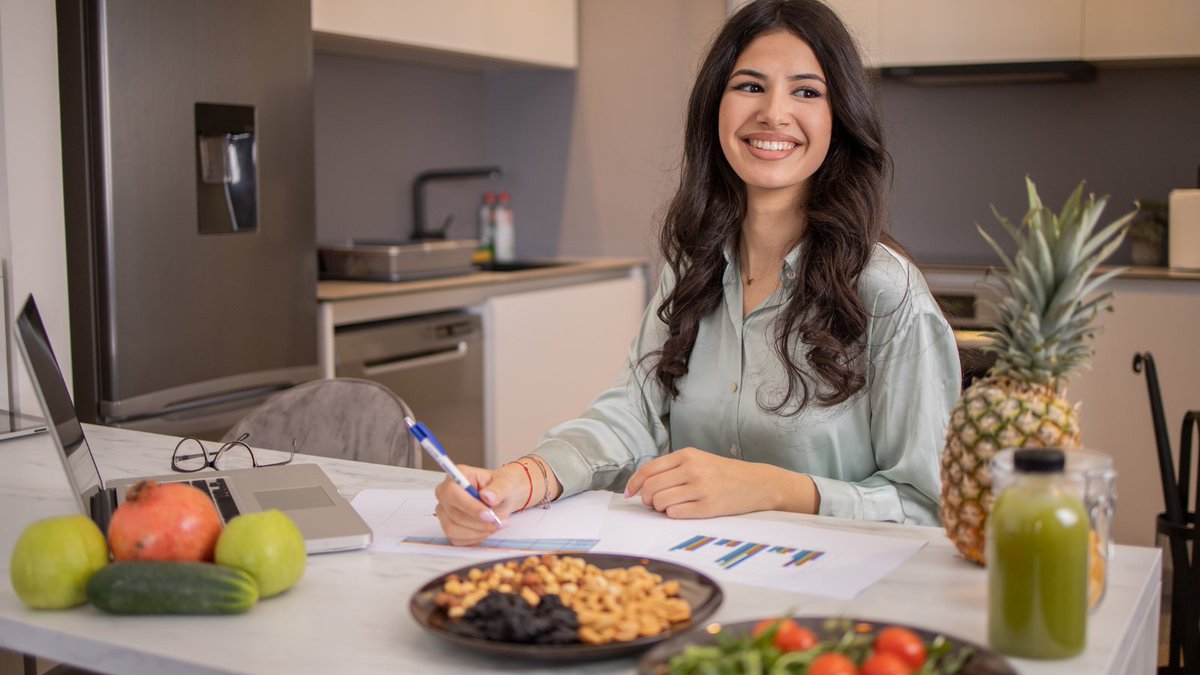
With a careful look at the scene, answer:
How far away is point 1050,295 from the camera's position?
1147mm

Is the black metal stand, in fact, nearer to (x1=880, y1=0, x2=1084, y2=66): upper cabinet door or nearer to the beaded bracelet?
the beaded bracelet

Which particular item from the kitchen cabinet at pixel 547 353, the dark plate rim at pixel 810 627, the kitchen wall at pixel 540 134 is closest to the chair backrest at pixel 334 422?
the dark plate rim at pixel 810 627

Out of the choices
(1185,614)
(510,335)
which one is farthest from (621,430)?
(510,335)

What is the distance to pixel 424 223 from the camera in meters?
4.57

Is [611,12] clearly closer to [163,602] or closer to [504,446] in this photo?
[504,446]

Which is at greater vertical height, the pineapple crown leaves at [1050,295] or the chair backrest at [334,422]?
the pineapple crown leaves at [1050,295]

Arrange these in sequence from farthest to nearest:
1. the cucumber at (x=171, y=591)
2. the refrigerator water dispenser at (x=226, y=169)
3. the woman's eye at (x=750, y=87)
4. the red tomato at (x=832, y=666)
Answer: the refrigerator water dispenser at (x=226, y=169) → the woman's eye at (x=750, y=87) → the cucumber at (x=171, y=591) → the red tomato at (x=832, y=666)

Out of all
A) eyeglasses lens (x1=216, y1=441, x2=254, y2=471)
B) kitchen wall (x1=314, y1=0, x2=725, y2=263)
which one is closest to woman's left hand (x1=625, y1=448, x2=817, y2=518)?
eyeglasses lens (x1=216, y1=441, x2=254, y2=471)

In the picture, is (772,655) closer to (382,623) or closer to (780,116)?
(382,623)

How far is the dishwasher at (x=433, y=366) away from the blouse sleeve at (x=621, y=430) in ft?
4.93

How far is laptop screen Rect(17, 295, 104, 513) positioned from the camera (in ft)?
4.08

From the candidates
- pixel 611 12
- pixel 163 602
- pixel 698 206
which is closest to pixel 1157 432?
pixel 698 206

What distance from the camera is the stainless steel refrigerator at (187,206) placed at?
261 centimetres

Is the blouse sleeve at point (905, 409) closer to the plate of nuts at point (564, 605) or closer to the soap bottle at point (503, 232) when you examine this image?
the plate of nuts at point (564, 605)
